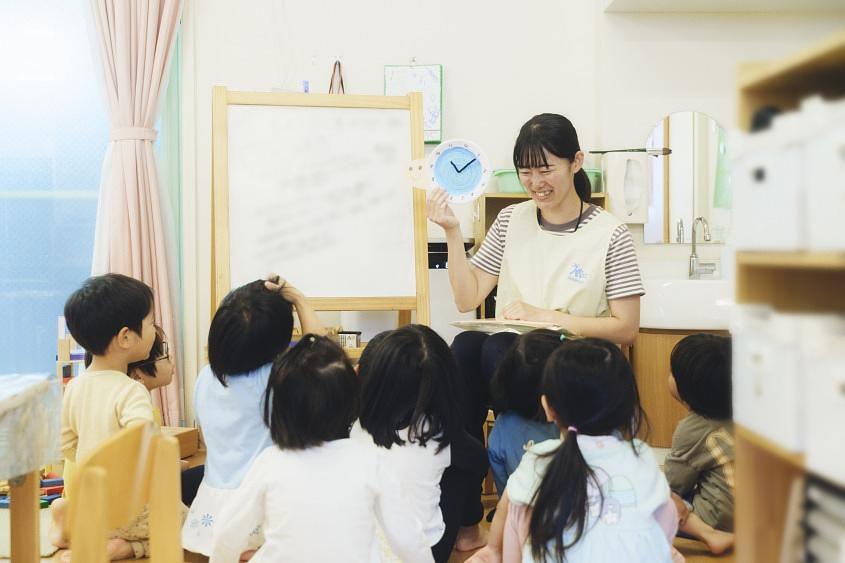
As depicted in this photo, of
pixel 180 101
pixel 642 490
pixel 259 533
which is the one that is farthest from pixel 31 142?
pixel 642 490

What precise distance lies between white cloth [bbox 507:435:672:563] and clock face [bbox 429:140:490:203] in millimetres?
1254

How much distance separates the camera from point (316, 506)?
4.74 feet

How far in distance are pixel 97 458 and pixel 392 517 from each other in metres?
0.68

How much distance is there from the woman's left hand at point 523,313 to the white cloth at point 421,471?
1.60ft

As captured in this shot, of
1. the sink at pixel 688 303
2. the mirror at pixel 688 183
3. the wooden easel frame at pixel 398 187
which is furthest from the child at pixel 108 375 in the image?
the mirror at pixel 688 183

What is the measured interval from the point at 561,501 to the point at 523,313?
84cm

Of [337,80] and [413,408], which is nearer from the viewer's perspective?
[413,408]

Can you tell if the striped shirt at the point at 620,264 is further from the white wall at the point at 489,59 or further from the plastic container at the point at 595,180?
the white wall at the point at 489,59

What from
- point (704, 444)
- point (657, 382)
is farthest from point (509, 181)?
point (704, 444)

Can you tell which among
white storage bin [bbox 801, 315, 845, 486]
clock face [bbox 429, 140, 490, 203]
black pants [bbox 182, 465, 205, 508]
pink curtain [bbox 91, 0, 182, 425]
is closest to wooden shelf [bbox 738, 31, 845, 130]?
white storage bin [bbox 801, 315, 845, 486]

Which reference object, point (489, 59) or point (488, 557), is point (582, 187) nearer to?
point (488, 557)

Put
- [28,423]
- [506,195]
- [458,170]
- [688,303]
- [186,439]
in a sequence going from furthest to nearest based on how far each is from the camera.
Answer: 1. [506,195]
2. [186,439]
3. [688,303]
4. [458,170]
5. [28,423]

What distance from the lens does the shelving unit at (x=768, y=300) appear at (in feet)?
3.35

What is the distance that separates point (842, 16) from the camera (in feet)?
11.4
